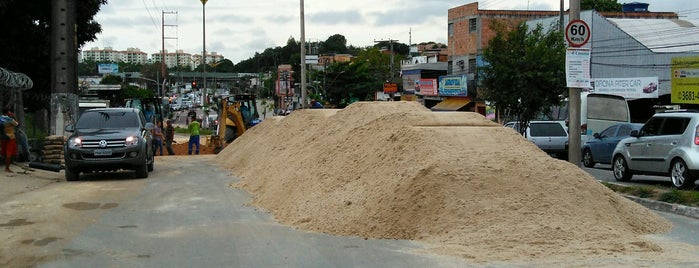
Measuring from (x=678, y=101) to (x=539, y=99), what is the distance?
12.5m

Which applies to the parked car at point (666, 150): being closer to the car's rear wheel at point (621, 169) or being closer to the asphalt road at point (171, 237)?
the car's rear wheel at point (621, 169)

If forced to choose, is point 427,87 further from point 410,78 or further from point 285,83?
point 285,83

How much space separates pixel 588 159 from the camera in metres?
24.1

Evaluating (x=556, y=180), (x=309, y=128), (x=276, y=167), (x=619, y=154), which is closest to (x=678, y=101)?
(x=619, y=154)

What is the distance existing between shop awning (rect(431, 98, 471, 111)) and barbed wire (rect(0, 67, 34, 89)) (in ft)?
126

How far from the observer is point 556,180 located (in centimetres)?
959

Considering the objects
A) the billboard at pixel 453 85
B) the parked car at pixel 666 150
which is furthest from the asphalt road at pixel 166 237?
the billboard at pixel 453 85

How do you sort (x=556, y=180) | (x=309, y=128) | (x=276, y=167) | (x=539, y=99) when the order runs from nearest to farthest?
1. (x=556, y=180)
2. (x=276, y=167)
3. (x=309, y=128)
4. (x=539, y=99)

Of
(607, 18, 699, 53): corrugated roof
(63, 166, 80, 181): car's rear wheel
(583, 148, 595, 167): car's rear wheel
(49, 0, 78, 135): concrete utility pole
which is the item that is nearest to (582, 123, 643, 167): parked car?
(583, 148, 595, 167): car's rear wheel

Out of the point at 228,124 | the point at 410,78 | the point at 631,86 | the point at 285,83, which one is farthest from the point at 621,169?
the point at 285,83

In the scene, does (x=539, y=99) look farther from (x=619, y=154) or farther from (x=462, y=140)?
(x=462, y=140)

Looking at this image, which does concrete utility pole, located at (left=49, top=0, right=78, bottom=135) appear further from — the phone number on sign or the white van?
the phone number on sign

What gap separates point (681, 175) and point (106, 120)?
13196mm

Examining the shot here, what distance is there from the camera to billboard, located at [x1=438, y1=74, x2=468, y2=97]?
2181 inches
